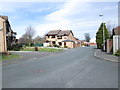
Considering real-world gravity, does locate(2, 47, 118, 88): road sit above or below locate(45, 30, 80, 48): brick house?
below

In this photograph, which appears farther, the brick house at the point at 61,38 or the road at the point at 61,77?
the brick house at the point at 61,38

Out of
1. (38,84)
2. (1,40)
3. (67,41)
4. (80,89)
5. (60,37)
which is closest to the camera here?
(80,89)

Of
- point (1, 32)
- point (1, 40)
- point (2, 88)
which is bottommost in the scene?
point (2, 88)

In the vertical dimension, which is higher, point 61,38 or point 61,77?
point 61,38

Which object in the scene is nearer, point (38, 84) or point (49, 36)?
point (38, 84)

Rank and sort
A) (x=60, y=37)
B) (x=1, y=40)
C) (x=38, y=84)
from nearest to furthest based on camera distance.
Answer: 1. (x=38, y=84)
2. (x=1, y=40)
3. (x=60, y=37)

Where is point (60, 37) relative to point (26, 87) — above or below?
above

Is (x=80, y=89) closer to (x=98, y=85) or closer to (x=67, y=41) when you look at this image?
(x=98, y=85)

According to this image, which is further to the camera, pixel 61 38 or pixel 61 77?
pixel 61 38

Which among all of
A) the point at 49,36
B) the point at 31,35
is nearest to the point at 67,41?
the point at 49,36

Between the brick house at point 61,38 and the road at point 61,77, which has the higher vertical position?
the brick house at point 61,38

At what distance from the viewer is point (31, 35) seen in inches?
2389

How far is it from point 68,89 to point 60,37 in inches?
2120

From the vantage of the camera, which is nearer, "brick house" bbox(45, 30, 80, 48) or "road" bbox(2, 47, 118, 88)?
"road" bbox(2, 47, 118, 88)
